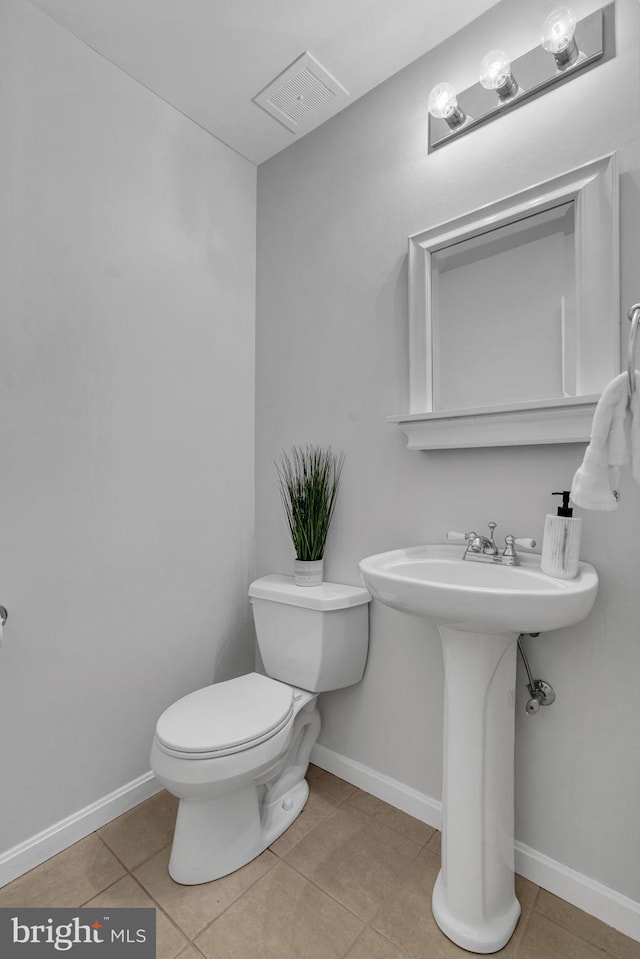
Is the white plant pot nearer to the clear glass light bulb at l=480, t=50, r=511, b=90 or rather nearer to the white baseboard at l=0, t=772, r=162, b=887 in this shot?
the white baseboard at l=0, t=772, r=162, b=887

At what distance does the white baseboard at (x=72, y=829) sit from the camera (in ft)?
4.36

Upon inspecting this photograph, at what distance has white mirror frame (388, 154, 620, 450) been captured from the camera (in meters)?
1.18

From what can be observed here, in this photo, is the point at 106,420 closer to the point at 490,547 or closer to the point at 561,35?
the point at 490,547

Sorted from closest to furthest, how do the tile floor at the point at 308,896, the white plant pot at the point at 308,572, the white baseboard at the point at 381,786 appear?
1. the tile floor at the point at 308,896
2. the white baseboard at the point at 381,786
3. the white plant pot at the point at 308,572

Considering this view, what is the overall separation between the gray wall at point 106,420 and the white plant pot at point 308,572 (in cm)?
35

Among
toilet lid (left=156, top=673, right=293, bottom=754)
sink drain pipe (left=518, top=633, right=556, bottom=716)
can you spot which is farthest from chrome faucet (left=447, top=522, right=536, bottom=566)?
toilet lid (left=156, top=673, right=293, bottom=754)

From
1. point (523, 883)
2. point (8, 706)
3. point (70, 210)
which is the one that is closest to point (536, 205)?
point (70, 210)

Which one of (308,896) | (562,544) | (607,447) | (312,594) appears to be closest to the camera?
(607,447)

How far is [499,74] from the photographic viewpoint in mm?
1321

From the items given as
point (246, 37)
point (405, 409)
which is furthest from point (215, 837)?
point (246, 37)

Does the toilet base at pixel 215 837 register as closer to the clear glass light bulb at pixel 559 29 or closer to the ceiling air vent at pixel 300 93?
the clear glass light bulb at pixel 559 29

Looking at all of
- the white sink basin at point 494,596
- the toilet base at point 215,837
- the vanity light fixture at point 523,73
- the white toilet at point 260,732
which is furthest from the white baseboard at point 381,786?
the vanity light fixture at point 523,73

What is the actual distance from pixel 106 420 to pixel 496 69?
1.53 metres

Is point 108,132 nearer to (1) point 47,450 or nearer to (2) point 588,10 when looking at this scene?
(1) point 47,450
